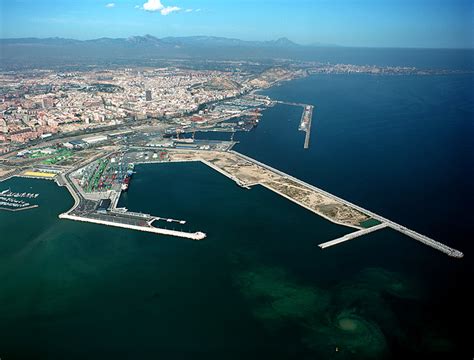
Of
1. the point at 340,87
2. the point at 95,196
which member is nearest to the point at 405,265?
the point at 95,196

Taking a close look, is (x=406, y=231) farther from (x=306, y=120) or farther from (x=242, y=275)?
(x=306, y=120)

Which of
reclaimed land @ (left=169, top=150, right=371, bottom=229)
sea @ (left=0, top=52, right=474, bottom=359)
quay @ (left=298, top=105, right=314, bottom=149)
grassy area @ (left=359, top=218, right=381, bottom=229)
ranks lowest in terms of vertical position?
sea @ (left=0, top=52, right=474, bottom=359)

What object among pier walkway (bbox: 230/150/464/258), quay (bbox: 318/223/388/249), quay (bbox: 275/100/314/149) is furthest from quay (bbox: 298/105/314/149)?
quay (bbox: 318/223/388/249)

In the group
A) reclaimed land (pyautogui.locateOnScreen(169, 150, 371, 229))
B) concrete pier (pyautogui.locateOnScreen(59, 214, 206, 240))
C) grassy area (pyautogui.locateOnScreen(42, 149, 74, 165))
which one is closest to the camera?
concrete pier (pyautogui.locateOnScreen(59, 214, 206, 240))

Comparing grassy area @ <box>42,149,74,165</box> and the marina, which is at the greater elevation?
grassy area @ <box>42,149,74,165</box>

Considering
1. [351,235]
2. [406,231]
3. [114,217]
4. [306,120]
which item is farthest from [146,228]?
[306,120]

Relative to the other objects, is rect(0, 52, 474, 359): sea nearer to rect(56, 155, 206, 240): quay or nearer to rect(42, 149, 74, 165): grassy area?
rect(56, 155, 206, 240): quay

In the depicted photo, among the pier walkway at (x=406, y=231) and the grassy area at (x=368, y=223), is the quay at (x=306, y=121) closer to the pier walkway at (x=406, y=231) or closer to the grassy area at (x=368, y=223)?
the pier walkway at (x=406, y=231)

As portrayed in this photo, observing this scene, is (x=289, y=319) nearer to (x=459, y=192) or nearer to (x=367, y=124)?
(x=459, y=192)
